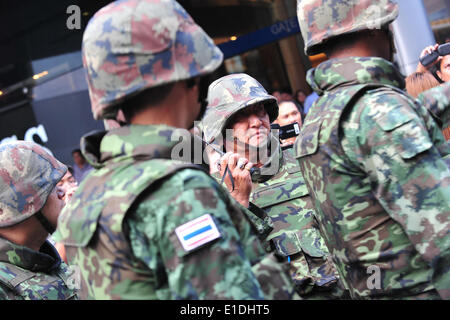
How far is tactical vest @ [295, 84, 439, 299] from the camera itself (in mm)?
1912

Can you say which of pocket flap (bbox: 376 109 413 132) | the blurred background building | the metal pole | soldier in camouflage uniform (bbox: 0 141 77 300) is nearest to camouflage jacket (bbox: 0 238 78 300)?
soldier in camouflage uniform (bbox: 0 141 77 300)

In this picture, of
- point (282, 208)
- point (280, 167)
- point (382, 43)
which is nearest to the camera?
point (382, 43)

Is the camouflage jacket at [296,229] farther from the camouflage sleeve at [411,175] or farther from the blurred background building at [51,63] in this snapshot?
the blurred background building at [51,63]

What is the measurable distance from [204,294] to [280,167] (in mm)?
2122

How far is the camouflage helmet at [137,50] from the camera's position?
153cm

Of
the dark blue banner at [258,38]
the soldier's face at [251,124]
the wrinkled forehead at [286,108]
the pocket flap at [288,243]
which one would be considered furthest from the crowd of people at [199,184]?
the dark blue banner at [258,38]

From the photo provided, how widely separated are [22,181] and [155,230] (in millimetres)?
1438

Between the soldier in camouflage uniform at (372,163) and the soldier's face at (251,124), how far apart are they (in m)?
1.12

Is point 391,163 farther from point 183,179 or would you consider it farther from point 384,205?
point 183,179

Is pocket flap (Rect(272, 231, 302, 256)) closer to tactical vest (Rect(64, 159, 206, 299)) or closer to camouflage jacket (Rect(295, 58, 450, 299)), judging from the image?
camouflage jacket (Rect(295, 58, 450, 299))

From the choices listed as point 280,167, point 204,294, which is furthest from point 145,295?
point 280,167

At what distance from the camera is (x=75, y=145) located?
9.51 metres

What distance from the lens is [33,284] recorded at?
8.23ft

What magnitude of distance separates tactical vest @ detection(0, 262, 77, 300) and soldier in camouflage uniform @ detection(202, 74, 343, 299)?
38.9 inches
